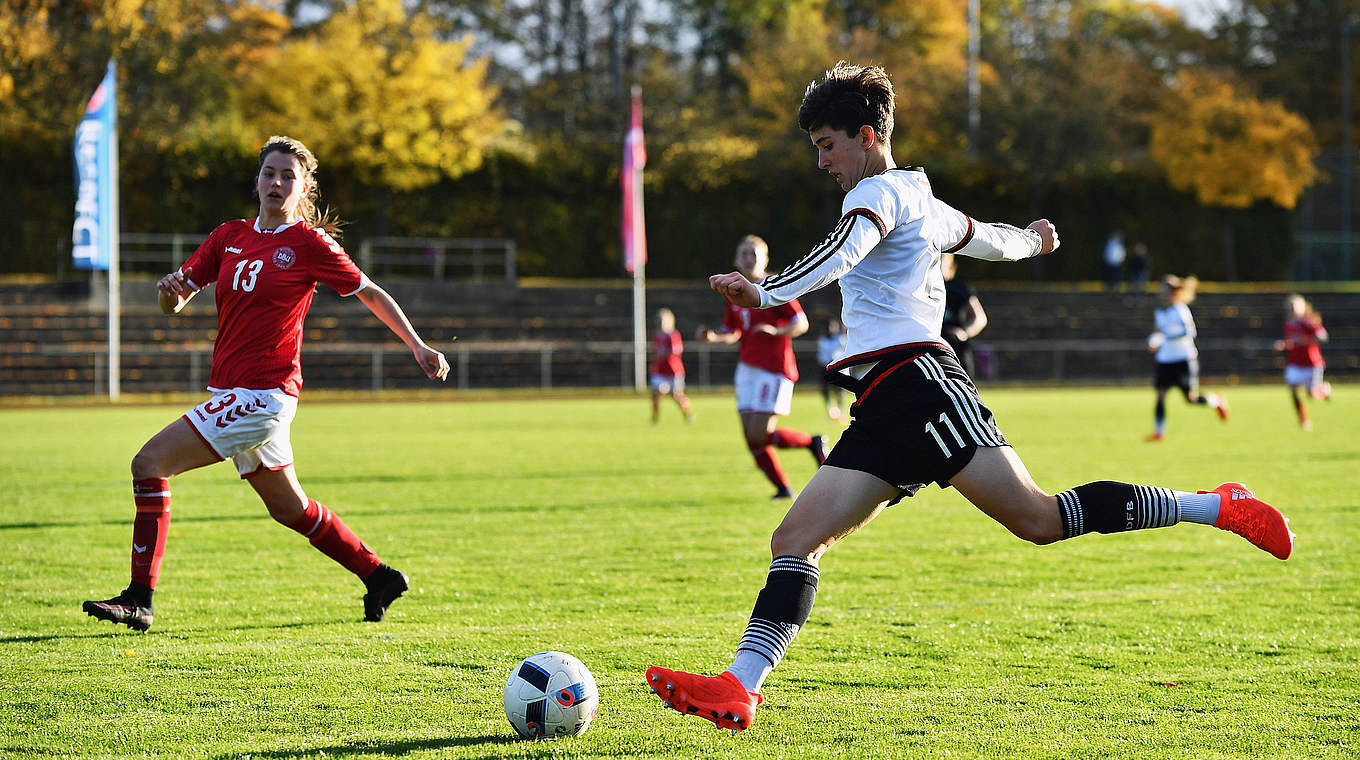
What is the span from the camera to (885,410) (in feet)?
14.0

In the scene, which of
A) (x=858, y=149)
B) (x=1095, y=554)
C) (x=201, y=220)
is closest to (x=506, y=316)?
(x=201, y=220)

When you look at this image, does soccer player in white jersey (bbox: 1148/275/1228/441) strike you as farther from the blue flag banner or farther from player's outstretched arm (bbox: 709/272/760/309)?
the blue flag banner

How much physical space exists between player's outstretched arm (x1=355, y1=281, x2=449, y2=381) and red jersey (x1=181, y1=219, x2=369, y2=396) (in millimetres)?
91

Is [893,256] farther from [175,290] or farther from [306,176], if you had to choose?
[175,290]

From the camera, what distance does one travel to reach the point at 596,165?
44312mm

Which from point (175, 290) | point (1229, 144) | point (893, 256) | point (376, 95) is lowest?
point (175, 290)

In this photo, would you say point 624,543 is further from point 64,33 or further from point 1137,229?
point 1137,229

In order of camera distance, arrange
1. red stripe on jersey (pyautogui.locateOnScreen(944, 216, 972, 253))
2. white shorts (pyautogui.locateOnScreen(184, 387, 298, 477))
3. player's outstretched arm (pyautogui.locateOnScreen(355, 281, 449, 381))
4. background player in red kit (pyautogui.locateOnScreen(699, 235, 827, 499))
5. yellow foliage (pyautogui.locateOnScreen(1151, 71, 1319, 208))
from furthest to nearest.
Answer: yellow foliage (pyautogui.locateOnScreen(1151, 71, 1319, 208))
background player in red kit (pyautogui.locateOnScreen(699, 235, 827, 499))
white shorts (pyautogui.locateOnScreen(184, 387, 298, 477))
player's outstretched arm (pyautogui.locateOnScreen(355, 281, 449, 381))
red stripe on jersey (pyautogui.locateOnScreen(944, 216, 972, 253))

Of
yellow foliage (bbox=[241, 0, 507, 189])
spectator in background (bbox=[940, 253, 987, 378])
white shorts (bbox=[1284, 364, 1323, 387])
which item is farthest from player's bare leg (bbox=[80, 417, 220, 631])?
yellow foliage (bbox=[241, 0, 507, 189])

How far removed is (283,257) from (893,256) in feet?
9.14

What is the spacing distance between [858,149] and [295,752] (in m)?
2.57

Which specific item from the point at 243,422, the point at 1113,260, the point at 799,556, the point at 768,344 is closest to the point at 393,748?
the point at 799,556

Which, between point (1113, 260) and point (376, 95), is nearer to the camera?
point (376, 95)

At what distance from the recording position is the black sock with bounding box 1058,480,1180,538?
174 inches
